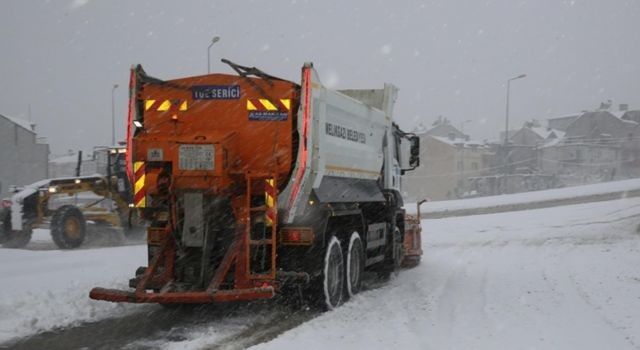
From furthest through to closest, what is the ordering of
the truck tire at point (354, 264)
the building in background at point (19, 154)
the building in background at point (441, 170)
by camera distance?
1. the building in background at point (441, 170)
2. the building in background at point (19, 154)
3. the truck tire at point (354, 264)

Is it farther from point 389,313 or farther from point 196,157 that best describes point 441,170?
point 196,157

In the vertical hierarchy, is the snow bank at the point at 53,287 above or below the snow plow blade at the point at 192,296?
below

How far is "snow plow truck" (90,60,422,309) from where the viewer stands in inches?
306

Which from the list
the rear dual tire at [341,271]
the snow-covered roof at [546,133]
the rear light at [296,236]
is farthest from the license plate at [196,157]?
the snow-covered roof at [546,133]

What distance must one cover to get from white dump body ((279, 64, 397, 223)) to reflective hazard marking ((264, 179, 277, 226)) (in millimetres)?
257

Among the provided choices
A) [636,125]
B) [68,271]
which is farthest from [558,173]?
[68,271]

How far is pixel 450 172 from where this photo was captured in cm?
7075

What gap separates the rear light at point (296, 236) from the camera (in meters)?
8.14

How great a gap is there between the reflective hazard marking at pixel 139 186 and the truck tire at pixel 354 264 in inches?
118

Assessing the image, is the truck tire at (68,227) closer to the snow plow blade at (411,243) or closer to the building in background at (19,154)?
the snow plow blade at (411,243)

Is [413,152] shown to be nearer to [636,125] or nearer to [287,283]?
[287,283]

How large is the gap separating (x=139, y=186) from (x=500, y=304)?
4.98 meters

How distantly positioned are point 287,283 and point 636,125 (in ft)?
256

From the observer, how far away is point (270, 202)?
779 cm
